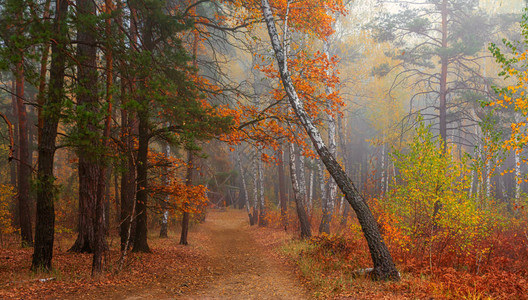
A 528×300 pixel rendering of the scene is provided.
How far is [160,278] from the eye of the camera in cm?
739

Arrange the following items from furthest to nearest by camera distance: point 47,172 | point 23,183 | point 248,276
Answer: point 23,183
point 248,276
point 47,172

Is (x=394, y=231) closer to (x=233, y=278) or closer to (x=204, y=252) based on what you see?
(x=233, y=278)

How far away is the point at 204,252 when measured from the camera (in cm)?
1211

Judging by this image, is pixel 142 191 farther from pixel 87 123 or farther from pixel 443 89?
pixel 443 89

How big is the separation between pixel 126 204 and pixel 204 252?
3.87m

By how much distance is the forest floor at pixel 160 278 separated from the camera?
593 cm

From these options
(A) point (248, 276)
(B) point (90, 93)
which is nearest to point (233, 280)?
(A) point (248, 276)

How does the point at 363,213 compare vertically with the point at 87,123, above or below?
below

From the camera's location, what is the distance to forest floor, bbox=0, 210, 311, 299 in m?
5.93

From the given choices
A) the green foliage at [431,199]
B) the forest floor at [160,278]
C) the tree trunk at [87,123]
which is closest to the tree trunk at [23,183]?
the forest floor at [160,278]

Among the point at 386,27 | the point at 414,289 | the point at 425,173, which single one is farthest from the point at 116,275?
the point at 386,27

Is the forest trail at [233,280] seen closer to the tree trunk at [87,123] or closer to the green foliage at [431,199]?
the tree trunk at [87,123]

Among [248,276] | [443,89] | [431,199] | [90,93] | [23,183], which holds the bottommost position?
[248,276]

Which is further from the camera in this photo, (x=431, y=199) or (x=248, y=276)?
(x=248, y=276)
